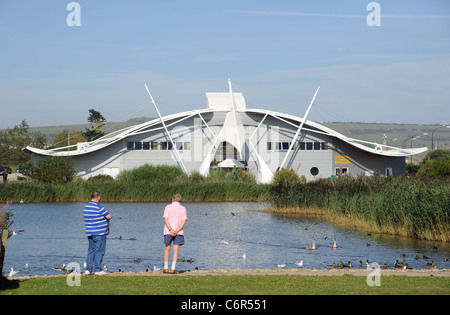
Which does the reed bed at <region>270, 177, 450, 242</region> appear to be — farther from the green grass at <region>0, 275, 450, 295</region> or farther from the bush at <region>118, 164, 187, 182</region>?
the bush at <region>118, 164, 187, 182</region>

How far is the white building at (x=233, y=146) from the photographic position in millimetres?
60969

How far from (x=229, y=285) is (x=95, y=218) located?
355 centimetres

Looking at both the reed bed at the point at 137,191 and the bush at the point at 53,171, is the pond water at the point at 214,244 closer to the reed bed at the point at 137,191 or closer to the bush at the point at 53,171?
the reed bed at the point at 137,191

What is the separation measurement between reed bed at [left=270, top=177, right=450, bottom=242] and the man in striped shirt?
12862 mm

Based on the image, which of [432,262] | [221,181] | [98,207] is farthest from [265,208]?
[98,207]

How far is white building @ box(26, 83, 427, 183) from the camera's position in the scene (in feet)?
200

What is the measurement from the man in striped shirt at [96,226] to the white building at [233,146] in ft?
144

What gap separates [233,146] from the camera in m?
62.5

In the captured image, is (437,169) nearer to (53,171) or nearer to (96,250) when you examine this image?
(53,171)

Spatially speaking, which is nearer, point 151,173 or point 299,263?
point 299,263

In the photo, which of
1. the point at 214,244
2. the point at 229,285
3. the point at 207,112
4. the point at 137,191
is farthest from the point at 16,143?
the point at 229,285

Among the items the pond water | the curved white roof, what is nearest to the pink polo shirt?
the pond water

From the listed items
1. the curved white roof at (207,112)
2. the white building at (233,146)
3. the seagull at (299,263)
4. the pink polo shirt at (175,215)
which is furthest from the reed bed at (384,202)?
the curved white roof at (207,112)
